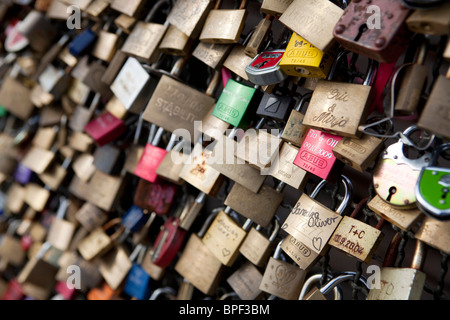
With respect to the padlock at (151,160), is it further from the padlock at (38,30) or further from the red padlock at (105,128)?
the padlock at (38,30)

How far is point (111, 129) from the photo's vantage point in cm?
158

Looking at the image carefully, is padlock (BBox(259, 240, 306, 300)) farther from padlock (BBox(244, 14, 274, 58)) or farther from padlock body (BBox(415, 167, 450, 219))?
padlock (BBox(244, 14, 274, 58))

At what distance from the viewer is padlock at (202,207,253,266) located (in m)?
1.25

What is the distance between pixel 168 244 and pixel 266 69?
70 centimetres

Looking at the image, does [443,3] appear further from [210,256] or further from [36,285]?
[36,285]

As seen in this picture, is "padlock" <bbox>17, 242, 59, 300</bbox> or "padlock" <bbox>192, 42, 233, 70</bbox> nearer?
"padlock" <bbox>192, 42, 233, 70</bbox>

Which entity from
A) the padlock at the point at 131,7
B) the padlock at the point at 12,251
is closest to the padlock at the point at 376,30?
the padlock at the point at 131,7

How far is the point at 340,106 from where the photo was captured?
954mm

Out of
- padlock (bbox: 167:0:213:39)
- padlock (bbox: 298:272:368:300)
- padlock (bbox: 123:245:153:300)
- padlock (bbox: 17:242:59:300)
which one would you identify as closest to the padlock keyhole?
padlock (bbox: 298:272:368:300)

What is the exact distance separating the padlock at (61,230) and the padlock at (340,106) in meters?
1.31

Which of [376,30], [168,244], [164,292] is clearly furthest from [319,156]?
[164,292]

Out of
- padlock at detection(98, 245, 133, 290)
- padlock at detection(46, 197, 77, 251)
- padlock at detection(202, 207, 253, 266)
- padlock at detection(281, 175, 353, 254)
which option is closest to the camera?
padlock at detection(281, 175, 353, 254)

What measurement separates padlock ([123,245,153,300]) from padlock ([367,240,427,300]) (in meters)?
0.92

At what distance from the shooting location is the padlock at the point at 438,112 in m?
0.78
